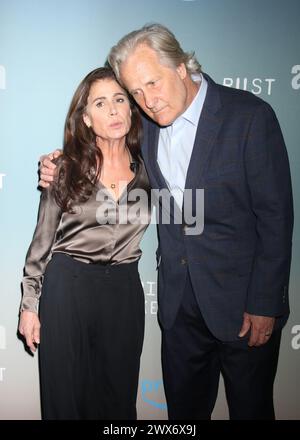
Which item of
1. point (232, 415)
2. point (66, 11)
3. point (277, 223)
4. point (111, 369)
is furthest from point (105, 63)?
point (232, 415)

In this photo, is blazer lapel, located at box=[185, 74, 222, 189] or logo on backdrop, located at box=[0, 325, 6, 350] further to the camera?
logo on backdrop, located at box=[0, 325, 6, 350]

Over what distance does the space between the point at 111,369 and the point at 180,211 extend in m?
0.70

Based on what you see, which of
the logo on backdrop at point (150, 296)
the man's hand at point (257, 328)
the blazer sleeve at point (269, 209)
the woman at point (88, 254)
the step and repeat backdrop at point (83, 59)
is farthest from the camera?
the logo on backdrop at point (150, 296)

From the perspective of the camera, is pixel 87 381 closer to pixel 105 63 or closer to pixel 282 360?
pixel 282 360

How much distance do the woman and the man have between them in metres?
0.10

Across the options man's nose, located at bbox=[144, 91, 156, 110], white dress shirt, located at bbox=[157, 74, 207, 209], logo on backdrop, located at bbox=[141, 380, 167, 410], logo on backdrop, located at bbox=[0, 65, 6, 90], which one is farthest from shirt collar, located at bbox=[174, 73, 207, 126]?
logo on backdrop, located at bbox=[141, 380, 167, 410]

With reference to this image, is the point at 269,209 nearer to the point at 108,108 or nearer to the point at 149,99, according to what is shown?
the point at 149,99

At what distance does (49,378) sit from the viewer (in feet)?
5.82

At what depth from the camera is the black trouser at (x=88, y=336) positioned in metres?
1.71

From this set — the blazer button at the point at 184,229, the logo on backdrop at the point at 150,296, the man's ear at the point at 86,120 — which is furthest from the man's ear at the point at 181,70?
the logo on backdrop at the point at 150,296

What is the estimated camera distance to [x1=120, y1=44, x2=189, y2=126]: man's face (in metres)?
1.47

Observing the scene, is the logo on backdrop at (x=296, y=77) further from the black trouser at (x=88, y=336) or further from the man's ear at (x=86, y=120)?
the black trouser at (x=88, y=336)

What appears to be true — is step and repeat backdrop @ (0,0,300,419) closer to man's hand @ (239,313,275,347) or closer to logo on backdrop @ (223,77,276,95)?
logo on backdrop @ (223,77,276,95)

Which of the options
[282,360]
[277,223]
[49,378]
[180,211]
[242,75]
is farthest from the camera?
[282,360]
